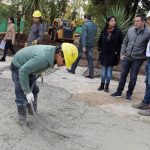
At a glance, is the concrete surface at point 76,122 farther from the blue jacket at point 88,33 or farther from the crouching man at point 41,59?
the blue jacket at point 88,33

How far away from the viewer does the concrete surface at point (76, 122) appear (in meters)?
5.39

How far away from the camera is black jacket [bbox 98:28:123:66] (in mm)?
8930

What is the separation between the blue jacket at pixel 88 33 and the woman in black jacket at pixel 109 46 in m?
1.53

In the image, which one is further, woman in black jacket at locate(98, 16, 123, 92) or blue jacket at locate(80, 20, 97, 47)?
blue jacket at locate(80, 20, 97, 47)

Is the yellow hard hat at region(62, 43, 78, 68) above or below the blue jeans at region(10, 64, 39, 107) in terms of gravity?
above

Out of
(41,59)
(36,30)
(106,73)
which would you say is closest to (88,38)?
(36,30)

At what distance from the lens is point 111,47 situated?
29.4 ft

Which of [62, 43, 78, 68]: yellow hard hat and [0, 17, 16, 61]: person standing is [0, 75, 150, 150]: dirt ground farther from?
[0, 17, 16, 61]: person standing

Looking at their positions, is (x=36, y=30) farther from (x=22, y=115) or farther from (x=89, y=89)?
(x=22, y=115)

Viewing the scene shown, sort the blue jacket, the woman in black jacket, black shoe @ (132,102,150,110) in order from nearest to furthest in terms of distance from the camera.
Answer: black shoe @ (132,102,150,110), the woman in black jacket, the blue jacket

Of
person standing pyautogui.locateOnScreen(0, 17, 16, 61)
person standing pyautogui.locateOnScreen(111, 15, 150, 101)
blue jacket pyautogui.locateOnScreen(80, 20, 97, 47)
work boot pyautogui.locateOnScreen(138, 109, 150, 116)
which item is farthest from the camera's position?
person standing pyautogui.locateOnScreen(0, 17, 16, 61)

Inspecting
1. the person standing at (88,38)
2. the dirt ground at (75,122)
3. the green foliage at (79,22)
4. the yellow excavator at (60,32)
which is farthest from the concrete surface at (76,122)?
the green foliage at (79,22)

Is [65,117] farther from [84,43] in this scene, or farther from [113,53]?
[84,43]

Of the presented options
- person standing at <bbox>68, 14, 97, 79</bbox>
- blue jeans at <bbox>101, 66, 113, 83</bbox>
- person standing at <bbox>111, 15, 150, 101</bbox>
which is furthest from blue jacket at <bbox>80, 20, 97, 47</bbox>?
person standing at <bbox>111, 15, 150, 101</bbox>
